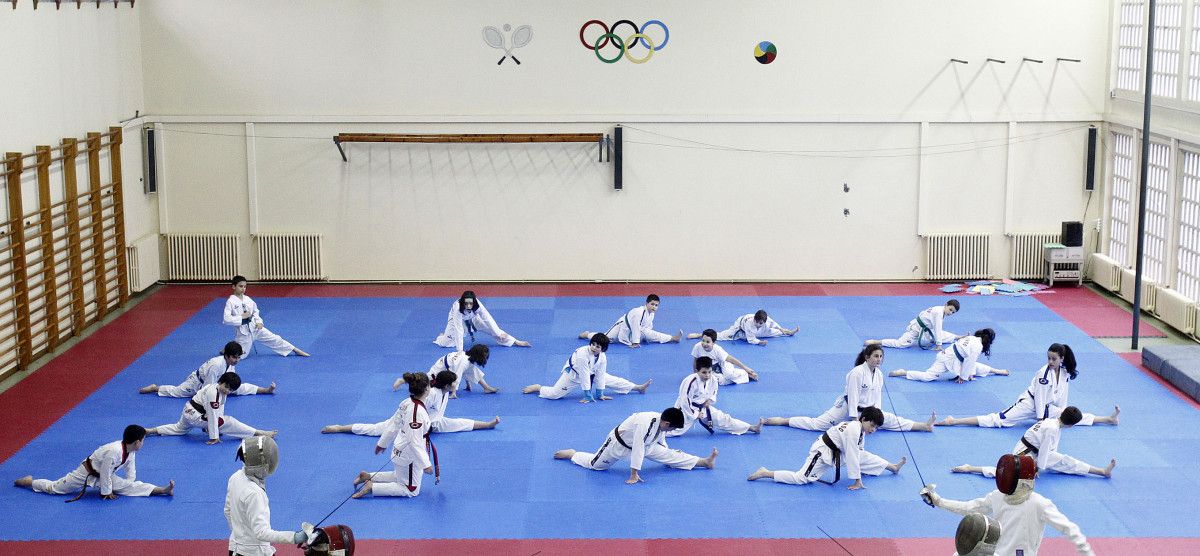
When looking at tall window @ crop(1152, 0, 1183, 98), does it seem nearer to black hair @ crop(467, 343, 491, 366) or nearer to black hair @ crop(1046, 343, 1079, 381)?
black hair @ crop(1046, 343, 1079, 381)

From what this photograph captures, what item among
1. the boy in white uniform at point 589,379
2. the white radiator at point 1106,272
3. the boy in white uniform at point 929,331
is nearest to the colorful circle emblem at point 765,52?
the boy in white uniform at point 929,331

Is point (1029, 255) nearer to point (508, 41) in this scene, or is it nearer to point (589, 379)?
point (508, 41)

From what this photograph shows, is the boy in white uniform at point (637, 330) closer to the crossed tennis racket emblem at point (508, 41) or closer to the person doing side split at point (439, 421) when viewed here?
the person doing side split at point (439, 421)

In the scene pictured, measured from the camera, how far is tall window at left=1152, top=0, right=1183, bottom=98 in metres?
17.0

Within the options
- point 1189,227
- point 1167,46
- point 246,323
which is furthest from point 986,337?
point 246,323

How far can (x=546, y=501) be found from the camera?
36.5ft

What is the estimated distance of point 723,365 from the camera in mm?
14406

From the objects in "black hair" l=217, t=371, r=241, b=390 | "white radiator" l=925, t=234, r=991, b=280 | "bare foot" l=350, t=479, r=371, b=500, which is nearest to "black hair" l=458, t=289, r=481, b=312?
"black hair" l=217, t=371, r=241, b=390

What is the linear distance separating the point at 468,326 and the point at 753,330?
366 cm

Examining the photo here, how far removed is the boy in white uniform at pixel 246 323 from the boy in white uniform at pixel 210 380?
85 centimetres

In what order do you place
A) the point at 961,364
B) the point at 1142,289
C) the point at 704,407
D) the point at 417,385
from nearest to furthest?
the point at 417,385 → the point at 704,407 → the point at 961,364 → the point at 1142,289

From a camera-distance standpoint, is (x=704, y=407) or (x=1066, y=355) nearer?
(x=1066, y=355)

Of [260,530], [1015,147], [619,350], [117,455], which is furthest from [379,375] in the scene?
[1015,147]

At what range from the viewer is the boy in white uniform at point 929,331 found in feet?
51.5
